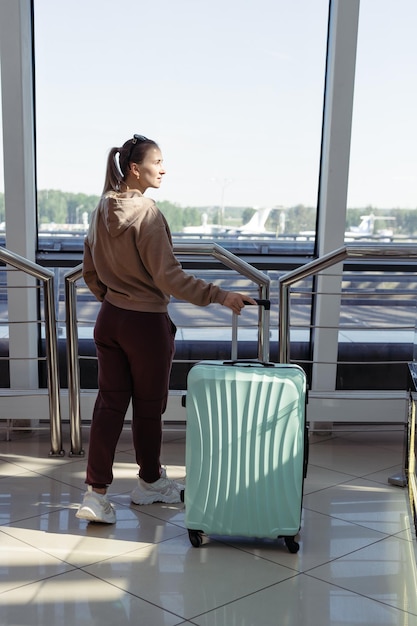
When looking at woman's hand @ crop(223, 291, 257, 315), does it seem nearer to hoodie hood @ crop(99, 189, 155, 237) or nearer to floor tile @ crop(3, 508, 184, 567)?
hoodie hood @ crop(99, 189, 155, 237)

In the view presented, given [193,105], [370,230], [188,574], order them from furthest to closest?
[370,230]
[193,105]
[188,574]

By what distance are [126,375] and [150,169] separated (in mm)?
741

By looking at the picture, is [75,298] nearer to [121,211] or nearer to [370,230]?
[121,211]

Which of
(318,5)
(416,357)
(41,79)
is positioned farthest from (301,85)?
(416,357)

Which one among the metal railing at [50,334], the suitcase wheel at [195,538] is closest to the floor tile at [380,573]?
the suitcase wheel at [195,538]

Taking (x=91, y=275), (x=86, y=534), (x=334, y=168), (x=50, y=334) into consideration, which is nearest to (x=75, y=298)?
(x=50, y=334)

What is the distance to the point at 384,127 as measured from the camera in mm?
4266

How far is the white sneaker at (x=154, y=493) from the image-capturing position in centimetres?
312

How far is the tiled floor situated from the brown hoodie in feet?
2.66

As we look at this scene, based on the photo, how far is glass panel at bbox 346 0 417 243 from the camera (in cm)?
418

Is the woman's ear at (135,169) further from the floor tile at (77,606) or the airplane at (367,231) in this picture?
the airplane at (367,231)

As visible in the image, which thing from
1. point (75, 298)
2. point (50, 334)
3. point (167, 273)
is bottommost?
point (50, 334)

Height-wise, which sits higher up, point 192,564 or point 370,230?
point 370,230

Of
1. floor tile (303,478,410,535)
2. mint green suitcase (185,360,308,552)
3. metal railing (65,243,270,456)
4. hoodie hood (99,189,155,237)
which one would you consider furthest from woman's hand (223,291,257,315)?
floor tile (303,478,410,535)
